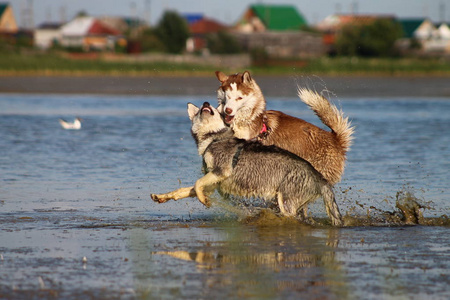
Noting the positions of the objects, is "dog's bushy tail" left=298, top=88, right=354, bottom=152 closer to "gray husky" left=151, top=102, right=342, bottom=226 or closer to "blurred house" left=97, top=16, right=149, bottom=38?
"gray husky" left=151, top=102, right=342, bottom=226

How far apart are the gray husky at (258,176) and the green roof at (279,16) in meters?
85.2

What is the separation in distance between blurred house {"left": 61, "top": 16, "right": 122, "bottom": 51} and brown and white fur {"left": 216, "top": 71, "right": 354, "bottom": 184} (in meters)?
80.2

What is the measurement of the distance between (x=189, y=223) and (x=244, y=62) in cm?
5229

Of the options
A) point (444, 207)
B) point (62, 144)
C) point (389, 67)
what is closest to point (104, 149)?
point (62, 144)

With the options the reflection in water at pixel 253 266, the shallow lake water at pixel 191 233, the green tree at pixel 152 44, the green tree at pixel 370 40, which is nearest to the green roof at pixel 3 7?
the green tree at pixel 152 44

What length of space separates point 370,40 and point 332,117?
58751 millimetres

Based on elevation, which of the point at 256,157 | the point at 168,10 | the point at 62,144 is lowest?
the point at 62,144

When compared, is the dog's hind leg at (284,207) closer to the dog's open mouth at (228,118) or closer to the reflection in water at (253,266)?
the reflection in water at (253,266)

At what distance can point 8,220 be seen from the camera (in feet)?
25.6

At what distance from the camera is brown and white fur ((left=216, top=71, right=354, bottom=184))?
811cm

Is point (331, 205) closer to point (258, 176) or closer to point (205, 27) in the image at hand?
point (258, 176)

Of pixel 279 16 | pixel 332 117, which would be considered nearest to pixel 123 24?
pixel 279 16

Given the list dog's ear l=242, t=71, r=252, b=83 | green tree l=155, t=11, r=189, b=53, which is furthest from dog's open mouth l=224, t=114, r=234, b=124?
green tree l=155, t=11, r=189, b=53

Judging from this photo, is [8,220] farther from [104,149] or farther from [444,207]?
[104,149]
